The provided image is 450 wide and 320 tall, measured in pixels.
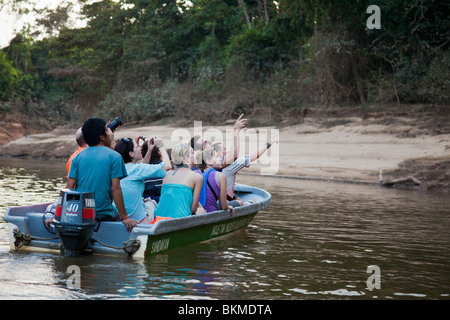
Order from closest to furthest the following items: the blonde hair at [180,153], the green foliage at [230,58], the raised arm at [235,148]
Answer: the blonde hair at [180,153] → the raised arm at [235,148] → the green foliage at [230,58]

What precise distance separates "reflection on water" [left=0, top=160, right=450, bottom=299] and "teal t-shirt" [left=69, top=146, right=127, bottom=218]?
751 mm

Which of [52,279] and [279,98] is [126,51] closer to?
[279,98]

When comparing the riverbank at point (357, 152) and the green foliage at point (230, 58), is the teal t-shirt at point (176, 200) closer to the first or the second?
the riverbank at point (357, 152)

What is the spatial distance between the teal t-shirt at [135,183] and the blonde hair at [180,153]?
0.19 metres

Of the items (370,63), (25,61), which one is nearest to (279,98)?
(370,63)

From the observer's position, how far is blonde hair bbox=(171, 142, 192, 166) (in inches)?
246

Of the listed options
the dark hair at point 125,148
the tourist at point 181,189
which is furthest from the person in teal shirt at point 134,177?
the tourist at point 181,189

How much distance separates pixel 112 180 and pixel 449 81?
44.9ft

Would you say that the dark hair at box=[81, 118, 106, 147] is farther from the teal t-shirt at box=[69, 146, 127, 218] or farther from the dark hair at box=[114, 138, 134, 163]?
the dark hair at box=[114, 138, 134, 163]

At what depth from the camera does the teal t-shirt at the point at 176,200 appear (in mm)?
6511

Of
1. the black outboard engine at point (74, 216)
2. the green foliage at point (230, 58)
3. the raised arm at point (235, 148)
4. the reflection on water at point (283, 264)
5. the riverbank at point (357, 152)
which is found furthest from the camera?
the green foliage at point (230, 58)

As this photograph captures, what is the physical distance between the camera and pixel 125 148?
21.1 ft

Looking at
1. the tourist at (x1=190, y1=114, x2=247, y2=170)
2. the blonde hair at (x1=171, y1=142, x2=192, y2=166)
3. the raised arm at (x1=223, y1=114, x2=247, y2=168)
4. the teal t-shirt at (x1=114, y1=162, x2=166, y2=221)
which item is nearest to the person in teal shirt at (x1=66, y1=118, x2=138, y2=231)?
the teal t-shirt at (x1=114, y1=162, x2=166, y2=221)

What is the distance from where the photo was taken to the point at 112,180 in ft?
19.1
